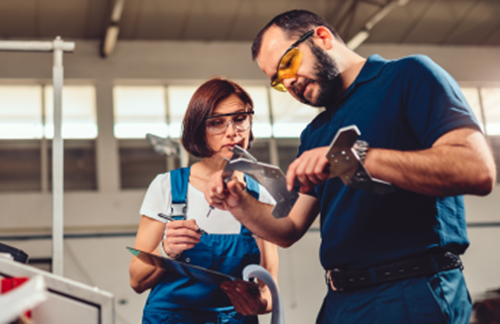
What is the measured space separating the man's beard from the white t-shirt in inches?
21.6

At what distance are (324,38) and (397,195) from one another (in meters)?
0.56

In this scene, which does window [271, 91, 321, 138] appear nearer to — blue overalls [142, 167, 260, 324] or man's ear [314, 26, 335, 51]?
blue overalls [142, 167, 260, 324]

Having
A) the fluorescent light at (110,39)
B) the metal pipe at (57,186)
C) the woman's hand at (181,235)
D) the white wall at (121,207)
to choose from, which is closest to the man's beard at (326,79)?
the woman's hand at (181,235)

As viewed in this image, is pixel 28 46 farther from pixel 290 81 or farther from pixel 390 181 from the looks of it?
pixel 390 181

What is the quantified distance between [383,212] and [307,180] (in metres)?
0.25

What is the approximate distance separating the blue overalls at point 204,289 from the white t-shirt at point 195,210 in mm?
28

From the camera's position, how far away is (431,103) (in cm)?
108

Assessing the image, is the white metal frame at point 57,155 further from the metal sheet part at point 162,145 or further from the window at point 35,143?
the window at point 35,143

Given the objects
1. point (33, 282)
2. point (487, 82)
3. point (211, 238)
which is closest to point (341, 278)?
point (211, 238)

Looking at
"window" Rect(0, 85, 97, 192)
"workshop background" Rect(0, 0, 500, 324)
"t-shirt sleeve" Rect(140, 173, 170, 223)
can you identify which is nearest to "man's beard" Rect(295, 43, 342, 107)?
"t-shirt sleeve" Rect(140, 173, 170, 223)

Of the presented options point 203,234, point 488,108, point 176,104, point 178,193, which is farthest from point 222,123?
point 488,108

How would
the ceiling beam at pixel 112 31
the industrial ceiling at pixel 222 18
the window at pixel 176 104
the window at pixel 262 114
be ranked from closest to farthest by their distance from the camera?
the ceiling beam at pixel 112 31
the industrial ceiling at pixel 222 18
the window at pixel 176 104
the window at pixel 262 114

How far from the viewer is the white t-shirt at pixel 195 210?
5.58 ft

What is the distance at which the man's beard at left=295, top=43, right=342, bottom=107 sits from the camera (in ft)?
4.60
